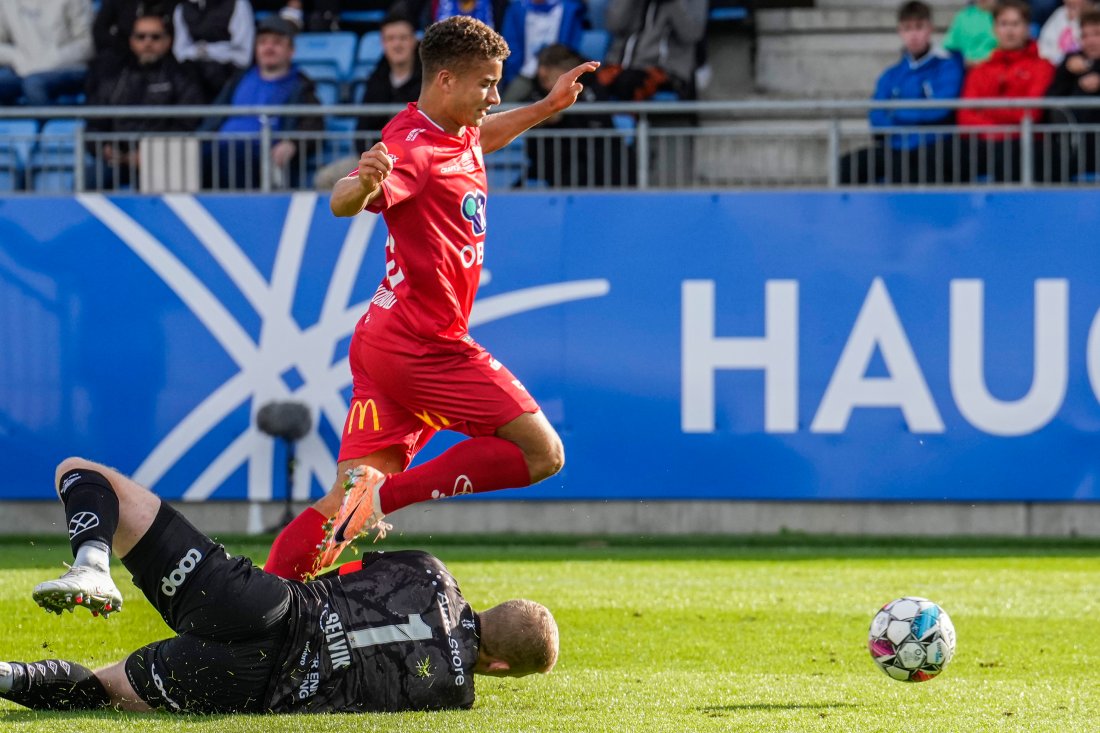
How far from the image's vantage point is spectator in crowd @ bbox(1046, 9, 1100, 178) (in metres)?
12.6

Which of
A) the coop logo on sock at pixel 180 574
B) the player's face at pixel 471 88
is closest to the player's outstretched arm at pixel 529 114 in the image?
the player's face at pixel 471 88

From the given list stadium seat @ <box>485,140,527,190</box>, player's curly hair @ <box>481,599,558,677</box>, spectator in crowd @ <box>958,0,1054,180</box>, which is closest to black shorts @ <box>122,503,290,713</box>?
player's curly hair @ <box>481,599,558,677</box>

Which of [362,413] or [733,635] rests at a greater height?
[362,413]

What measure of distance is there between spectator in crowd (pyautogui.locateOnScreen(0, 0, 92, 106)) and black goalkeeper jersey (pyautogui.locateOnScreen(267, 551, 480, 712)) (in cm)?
1092

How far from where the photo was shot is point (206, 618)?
17.0 ft

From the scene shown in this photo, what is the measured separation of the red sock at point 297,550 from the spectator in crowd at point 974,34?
9455 millimetres

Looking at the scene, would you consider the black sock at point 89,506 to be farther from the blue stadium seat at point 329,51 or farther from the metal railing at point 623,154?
the blue stadium seat at point 329,51

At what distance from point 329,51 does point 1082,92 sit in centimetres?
660

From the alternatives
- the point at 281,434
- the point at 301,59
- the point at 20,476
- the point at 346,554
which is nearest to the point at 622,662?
the point at 346,554

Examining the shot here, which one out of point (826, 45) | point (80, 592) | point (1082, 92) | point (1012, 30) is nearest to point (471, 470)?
point (80, 592)

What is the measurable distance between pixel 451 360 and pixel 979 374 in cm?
668

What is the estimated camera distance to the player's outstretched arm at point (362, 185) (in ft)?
19.6

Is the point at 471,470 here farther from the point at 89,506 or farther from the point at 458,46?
the point at 89,506

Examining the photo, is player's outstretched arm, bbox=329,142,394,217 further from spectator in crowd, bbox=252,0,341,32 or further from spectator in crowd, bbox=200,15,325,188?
spectator in crowd, bbox=252,0,341,32
